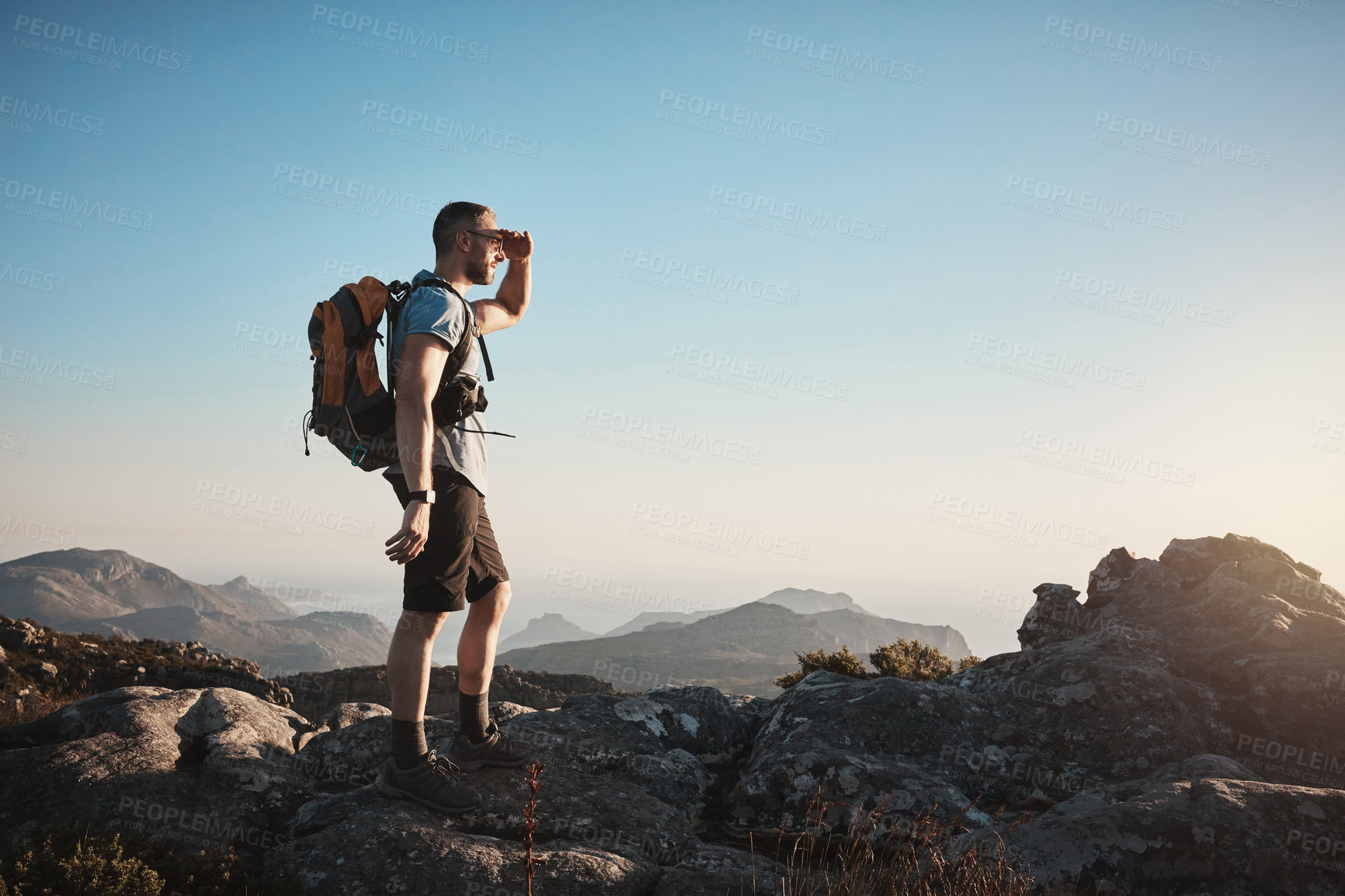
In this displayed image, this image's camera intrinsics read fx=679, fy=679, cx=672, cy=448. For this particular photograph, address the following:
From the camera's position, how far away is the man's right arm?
135 inches

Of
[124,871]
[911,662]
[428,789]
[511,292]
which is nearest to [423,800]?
[428,789]

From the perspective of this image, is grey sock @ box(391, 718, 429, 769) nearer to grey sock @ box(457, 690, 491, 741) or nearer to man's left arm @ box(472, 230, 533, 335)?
grey sock @ box(457, 690, 491, 741)

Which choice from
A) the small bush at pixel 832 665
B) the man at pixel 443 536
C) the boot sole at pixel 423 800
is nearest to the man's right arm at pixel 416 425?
the man at pixel 443 536

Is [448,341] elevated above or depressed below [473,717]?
above

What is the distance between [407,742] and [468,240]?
3.07m

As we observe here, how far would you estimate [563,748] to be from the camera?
520 centimetres

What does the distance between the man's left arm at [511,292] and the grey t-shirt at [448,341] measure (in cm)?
53

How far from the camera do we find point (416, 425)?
11.8 ft

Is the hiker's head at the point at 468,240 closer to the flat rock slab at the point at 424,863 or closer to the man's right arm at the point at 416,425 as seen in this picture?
the man's right arm at the point at 416,425

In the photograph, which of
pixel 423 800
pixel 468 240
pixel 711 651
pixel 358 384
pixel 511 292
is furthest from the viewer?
pixel 711 651

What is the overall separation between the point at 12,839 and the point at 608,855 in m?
3.16

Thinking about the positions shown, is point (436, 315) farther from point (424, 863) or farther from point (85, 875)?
point (85, 875)

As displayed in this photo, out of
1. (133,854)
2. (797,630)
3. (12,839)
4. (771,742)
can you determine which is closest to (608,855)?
(133,854)

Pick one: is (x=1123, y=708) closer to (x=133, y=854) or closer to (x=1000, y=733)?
(x=1000, y=733)
